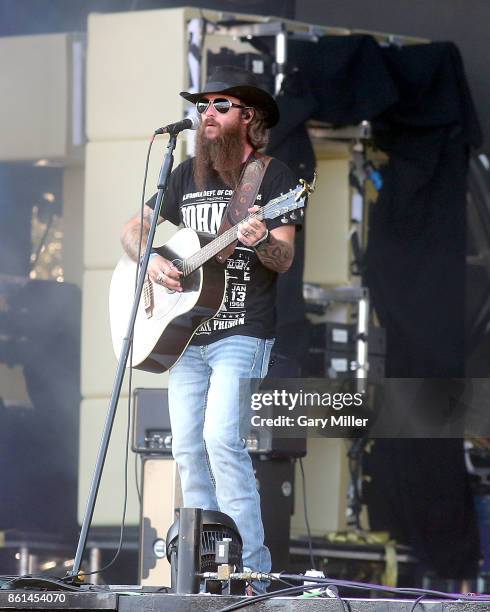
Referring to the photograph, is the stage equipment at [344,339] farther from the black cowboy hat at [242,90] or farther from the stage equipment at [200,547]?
the stage equipment at [200,547]

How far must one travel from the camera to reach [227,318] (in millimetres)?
3662

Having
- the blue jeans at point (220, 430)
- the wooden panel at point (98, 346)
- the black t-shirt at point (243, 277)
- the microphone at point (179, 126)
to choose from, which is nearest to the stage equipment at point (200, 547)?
the blue jeans at point (220, 430)

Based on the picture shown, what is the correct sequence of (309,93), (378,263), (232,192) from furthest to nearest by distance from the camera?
(378,263)
(309,93)
(232,192)

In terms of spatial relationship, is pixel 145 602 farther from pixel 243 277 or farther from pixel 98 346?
pixel 98 346

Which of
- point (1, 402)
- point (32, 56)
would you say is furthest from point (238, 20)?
point (1, 402)

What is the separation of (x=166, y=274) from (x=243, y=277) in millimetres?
233

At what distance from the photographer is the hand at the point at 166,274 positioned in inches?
147

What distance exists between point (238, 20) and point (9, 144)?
1.21 meters

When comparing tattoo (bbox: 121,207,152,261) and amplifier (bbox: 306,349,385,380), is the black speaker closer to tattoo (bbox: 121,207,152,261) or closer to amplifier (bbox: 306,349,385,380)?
tattoo (bbox: 121,207,152,261)

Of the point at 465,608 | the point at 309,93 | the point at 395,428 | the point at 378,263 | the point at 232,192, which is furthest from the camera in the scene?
the point at 378,263

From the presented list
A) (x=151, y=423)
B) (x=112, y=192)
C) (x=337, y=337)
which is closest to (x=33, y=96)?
(x=112, y=192)

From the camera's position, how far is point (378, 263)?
597 cm

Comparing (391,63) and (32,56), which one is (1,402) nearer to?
(32,56)

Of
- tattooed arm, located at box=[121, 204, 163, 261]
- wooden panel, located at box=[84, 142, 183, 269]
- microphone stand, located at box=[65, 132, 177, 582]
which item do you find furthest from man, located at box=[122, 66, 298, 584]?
wooden panel, located at box=[84, 142, 183, 269]
